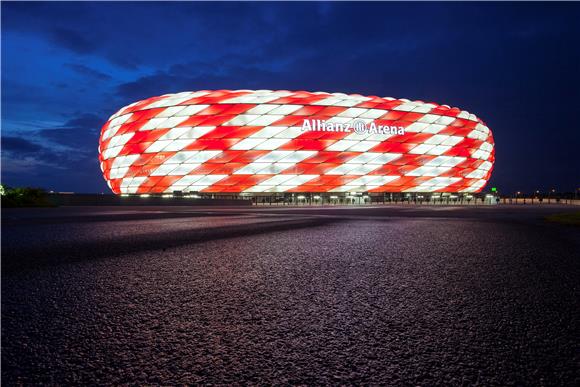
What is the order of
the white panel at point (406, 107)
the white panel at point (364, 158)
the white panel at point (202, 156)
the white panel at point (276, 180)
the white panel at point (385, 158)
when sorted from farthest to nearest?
the white panel at point (406, 107) < the white panel at point (385, 158) < the white panel at point (364, 158) < the white panel at point (276, 180) < the white panel at point (202, 156)

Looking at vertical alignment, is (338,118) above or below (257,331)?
above

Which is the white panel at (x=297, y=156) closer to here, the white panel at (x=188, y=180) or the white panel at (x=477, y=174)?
the white panel at (x=188, y=180)

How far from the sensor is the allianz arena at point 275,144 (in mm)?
40094

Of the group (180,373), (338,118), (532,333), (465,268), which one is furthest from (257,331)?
(338,118)

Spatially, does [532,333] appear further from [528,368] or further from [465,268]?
Answer: [465,268]

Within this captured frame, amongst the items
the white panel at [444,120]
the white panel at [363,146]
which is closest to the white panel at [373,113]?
the white panel at [363,146]

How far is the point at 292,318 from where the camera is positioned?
237 centimetres

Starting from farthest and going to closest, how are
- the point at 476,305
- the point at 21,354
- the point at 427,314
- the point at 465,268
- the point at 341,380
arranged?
the point at 465,268, the point at 476,305, the point at 427,314, the point at 21,354, the point at 341,380

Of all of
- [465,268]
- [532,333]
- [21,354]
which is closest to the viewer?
[21,354]

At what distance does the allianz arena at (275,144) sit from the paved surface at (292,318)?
3496cm

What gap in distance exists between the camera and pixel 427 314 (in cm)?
242

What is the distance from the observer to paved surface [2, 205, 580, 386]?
5.33 feet

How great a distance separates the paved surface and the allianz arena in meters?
Result: 35.0

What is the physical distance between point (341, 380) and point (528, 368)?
73 cm
